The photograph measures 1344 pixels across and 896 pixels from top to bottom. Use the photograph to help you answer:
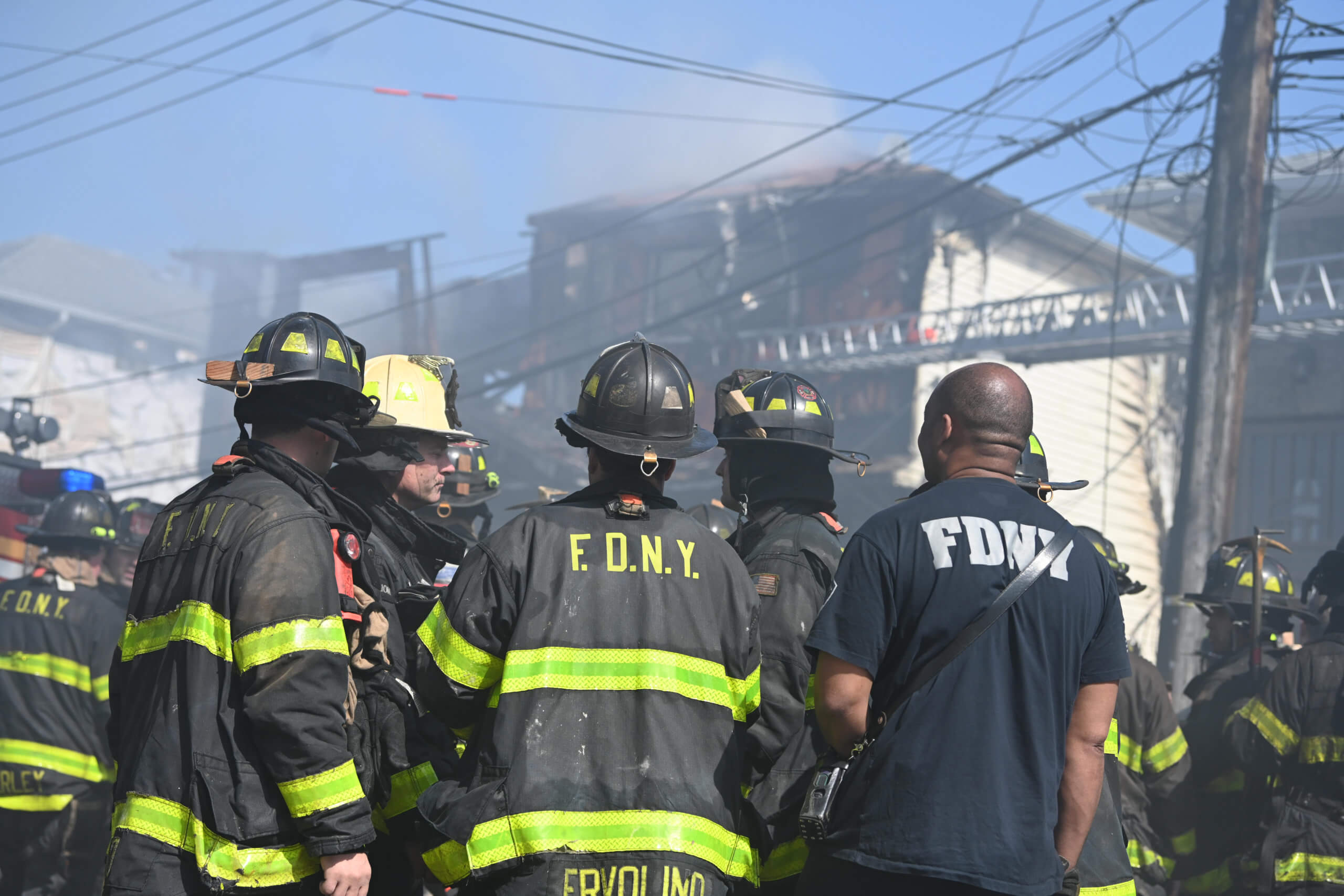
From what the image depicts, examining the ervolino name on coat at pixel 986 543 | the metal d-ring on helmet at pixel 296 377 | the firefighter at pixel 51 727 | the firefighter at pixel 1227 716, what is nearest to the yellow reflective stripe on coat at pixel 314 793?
the metal d-ring on helmet at pixel 296 377

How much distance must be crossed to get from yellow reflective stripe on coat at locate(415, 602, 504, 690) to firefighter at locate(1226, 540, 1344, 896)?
4.08 metres

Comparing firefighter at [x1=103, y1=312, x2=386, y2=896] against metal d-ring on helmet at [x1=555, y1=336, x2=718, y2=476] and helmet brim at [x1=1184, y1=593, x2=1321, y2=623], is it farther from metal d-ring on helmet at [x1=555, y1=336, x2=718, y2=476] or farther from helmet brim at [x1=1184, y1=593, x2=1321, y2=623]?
helmet brim at [x1=1184, y1=593, x2=1321, y2=623]

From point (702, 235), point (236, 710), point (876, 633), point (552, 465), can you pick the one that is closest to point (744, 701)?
point (876, 633)

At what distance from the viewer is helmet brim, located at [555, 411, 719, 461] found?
3.26m

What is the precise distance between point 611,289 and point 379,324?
10938 millimetres

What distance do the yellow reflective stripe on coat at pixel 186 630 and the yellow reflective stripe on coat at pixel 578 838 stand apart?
795mm

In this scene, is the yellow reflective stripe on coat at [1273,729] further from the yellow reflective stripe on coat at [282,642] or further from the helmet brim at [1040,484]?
the yellow reflective stripe on coat at [282,642]

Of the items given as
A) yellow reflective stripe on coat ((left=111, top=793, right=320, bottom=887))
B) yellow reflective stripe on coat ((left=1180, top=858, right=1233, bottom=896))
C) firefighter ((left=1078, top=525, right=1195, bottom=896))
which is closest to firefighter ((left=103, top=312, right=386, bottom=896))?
yellow reflective stripe on coat ((left=111, top=793, right=320, bottom=887))

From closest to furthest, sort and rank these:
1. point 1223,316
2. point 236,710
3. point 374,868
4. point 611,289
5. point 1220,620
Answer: point 236,710 → point 374,868 → point 1220,620 → point 1223,316 → point 611,289

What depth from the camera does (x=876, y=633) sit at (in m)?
2.80

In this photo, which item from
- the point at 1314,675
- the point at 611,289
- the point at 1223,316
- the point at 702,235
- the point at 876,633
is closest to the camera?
the point at 876,633

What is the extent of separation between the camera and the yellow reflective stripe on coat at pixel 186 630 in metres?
3.06

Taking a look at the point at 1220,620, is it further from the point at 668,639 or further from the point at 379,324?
the point at 379,324

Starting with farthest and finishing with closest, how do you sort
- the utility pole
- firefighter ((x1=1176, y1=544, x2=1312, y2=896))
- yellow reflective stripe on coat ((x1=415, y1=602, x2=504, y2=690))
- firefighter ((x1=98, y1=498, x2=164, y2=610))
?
1. the utility pole
2. firefighter ((x1=98, y1=498, x2=164, y2=610))
3. firefighter ((x1=1176, y1=544, x2=1312, y2=896))
4. yellow reflective stripe on coat ((x1=415, y1=602, x2=504, y2=690))
